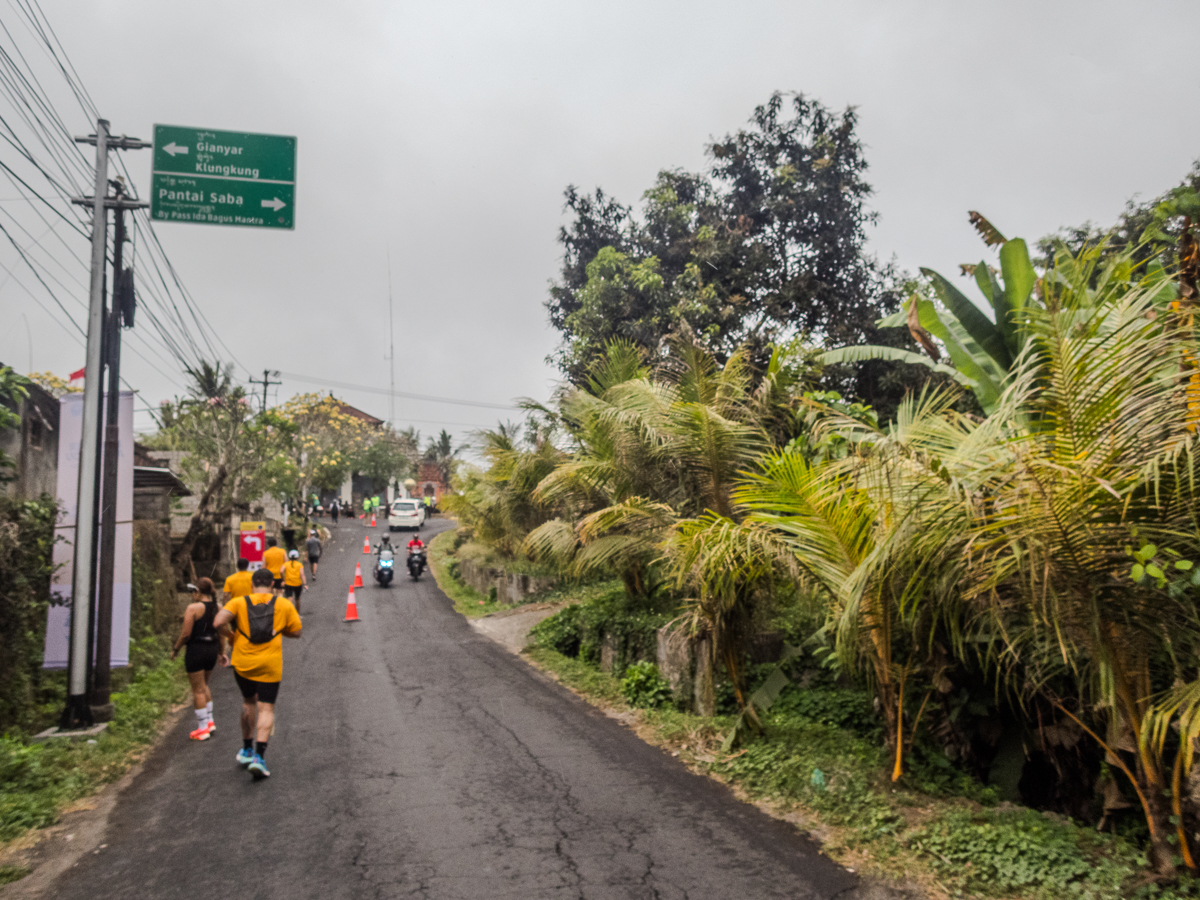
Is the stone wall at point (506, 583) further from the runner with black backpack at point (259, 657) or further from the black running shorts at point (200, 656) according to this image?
the runner with black backpack at point (259, 657)

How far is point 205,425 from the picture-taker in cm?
1942

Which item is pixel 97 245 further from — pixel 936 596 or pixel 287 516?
pixel 287 516

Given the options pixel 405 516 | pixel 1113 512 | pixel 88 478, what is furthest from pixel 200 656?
pixel 405 516

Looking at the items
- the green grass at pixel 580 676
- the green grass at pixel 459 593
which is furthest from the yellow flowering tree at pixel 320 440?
the green grass at pixel 580 676

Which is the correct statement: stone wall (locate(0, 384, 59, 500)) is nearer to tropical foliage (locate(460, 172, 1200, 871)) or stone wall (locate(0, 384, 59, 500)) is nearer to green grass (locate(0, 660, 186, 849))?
green grass (locate(0, 660, 186, 849))

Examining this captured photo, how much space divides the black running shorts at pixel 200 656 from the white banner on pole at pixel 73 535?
1.48 m

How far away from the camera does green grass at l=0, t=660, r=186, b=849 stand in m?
5.81

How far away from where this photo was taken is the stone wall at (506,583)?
19016mm

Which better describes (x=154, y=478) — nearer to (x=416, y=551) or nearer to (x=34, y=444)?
(x=34, y=444)

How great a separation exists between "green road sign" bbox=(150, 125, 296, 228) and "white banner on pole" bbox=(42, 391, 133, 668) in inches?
93.6

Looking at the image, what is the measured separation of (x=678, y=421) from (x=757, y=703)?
125 inches

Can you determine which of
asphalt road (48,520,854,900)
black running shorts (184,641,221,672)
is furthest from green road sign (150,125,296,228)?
asphalt road (48,520,854,900)

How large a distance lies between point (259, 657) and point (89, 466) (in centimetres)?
359

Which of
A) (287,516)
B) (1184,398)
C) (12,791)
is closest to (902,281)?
(1184,398)
